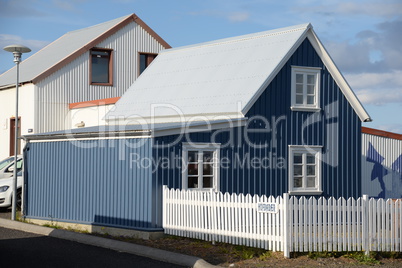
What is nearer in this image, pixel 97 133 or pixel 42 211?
pixel 97 133

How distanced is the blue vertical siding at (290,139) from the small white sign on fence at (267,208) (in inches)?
137

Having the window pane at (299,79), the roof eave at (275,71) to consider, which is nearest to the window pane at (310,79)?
the window pane at (299,79)

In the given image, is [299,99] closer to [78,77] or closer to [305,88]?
[305,88]

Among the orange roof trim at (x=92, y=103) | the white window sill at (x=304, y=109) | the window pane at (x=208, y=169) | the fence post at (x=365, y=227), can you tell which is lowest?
the fence post at (x=365, y=227)

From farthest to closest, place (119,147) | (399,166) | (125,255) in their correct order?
(399,166) → (119,147) → (125,255)

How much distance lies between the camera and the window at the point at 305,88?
21531mm

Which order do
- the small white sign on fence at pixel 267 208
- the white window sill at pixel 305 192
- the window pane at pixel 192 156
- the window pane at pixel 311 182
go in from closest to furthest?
the small white sign on fence at pixel 267 208 → the window pane at pixel 192 156 → the white window sill at pixel 305 192 → the window pane at pixel 311 182

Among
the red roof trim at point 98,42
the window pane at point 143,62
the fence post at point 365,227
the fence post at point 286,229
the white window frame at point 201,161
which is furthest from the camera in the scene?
the window pane at point 143,62

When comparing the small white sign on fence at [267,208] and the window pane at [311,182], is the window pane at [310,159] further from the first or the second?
the small white sign on fence at [267,208]

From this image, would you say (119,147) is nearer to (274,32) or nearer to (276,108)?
(276,108)

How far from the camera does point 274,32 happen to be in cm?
2333

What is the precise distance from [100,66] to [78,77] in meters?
1.56

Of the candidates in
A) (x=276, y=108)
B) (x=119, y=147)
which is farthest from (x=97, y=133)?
(x=276, y=108)

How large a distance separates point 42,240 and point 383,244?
8.19 m
